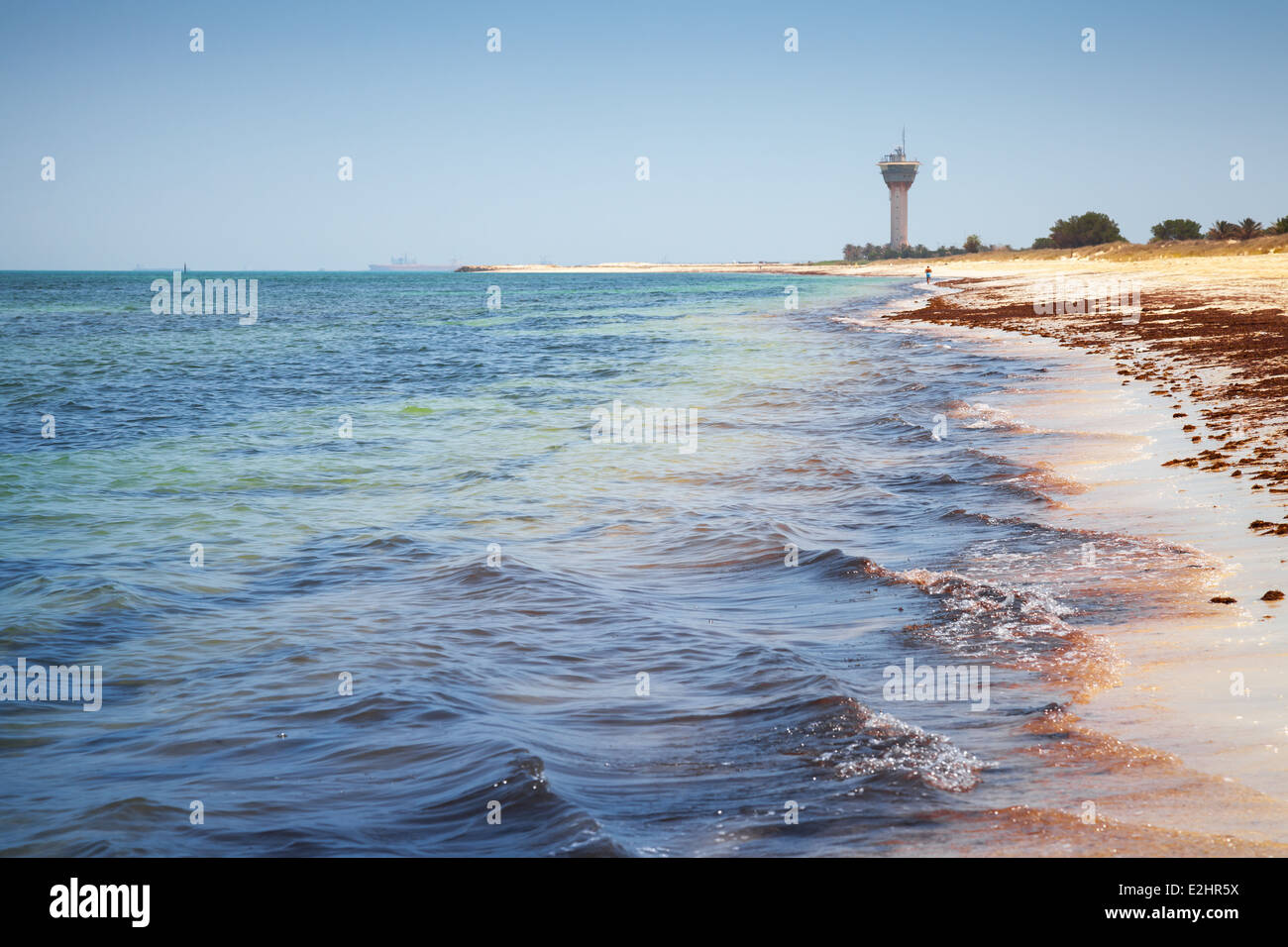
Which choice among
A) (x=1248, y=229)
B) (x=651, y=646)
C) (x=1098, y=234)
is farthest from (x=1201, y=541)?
(x=1098, y=234)

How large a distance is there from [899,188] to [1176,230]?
356 feet

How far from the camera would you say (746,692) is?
5.69 metres

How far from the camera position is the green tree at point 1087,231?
349 feet

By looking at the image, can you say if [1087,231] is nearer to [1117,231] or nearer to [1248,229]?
[1117,231]

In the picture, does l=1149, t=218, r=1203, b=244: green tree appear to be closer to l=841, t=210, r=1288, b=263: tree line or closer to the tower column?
l=841, t=210, r=1288, b=263: tree line

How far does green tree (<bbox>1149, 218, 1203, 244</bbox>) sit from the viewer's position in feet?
265

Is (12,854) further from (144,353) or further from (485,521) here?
(144,353)

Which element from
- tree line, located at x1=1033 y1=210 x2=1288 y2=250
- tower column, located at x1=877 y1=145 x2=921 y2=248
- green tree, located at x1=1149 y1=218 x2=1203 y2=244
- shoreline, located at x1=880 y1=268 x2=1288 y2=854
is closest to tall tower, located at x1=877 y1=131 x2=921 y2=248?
tower column, located at x1=877 y1=145 x2=921 y2=248

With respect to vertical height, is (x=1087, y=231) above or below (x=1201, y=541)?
above

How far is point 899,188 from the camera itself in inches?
7313

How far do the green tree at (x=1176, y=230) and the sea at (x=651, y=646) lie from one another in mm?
76787

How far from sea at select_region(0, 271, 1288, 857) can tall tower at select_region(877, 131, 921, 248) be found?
593 ft

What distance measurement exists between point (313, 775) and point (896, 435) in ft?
39.2
